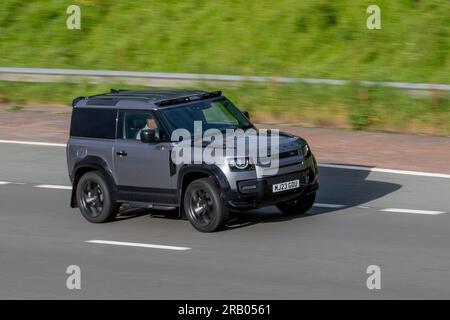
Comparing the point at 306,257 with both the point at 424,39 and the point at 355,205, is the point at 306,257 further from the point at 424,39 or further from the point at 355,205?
the point at 424,39

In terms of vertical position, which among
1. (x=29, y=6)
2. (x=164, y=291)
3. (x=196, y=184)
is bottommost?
(x=164, y=291)

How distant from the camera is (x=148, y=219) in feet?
48.3

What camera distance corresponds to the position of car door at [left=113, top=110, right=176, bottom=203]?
1355cm

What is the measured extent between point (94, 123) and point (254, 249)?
3.21 metres

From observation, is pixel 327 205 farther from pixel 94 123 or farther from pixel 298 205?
pixel 94 123

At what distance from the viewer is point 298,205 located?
14.3 meters

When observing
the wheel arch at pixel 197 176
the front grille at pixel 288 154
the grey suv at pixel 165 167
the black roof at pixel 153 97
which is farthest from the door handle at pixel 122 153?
the front grille at pixel 288 154

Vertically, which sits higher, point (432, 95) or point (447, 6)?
point (447, 6)

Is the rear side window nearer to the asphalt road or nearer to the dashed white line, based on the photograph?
the asphalt road

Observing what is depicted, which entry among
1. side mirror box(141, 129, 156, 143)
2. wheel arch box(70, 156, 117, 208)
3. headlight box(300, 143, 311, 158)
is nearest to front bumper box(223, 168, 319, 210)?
headlight box(300, 143, 311, 158)

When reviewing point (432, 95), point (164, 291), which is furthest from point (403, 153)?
point (164, 291)

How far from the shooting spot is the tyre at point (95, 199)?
14133 millimetres

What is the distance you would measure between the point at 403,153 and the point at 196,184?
243 inches

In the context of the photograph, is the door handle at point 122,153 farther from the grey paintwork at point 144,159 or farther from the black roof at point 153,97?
the black roof at point 153,97
